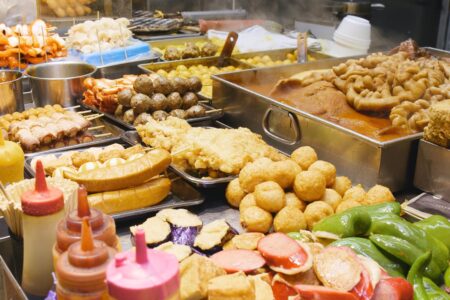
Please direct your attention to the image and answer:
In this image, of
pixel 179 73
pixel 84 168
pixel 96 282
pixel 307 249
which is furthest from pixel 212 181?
pixel 179 73

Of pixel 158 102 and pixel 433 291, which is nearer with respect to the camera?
pixel 433 291

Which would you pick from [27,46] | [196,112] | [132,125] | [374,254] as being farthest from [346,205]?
[27,46]

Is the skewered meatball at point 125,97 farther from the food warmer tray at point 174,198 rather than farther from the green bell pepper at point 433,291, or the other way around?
the green bell pepper at point 433,291

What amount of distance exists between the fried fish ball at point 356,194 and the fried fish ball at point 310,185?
0.42 feet

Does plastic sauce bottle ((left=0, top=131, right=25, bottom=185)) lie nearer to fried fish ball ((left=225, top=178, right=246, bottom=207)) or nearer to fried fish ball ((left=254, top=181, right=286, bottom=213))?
fried fish ball ((left=225, top=178, right=246, bottom=207))

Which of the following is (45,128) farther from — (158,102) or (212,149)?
(212,149)

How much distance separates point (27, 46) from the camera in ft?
14.2

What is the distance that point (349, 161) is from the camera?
8.64ft

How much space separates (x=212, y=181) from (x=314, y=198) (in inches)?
19.5

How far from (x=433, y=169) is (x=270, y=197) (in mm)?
878

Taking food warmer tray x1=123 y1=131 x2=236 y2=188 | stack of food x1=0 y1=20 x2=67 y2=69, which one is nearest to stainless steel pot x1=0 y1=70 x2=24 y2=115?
stack of food x1=0 y1=20 x2=67 y2=69

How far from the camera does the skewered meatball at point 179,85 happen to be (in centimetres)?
362

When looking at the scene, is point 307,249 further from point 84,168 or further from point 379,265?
point 84,168

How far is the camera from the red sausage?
1762 mm
